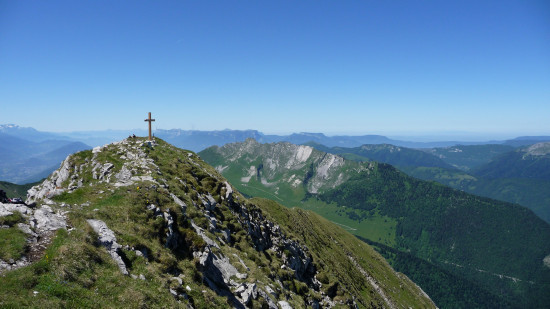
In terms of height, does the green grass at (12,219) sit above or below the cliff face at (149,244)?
above

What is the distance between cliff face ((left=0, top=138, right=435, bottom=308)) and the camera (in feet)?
51.1

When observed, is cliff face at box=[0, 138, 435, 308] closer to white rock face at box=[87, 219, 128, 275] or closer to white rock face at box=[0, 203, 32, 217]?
white rock face at box=[87, 219, 128, 275]

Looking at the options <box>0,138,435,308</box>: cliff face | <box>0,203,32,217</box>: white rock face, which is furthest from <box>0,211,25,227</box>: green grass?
<box>0,203,32,217</box>: white rock face

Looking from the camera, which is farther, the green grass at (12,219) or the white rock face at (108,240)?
the white rock face at (108,240)

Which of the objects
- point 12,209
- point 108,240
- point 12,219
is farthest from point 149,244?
point 12,209

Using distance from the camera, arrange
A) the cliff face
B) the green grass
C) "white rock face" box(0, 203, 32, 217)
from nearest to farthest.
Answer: the cliff face, the green grass, "white rock face" box(0, 203, 32, 217)

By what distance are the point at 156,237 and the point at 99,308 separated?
9.88 meters

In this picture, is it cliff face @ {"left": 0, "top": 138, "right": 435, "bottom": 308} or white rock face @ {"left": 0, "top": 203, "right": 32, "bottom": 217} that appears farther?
white rock face @ {"left": 0, "top": 203, "right": 32, "bottom": 217}

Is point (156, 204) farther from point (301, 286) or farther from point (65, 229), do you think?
point (301, 286)

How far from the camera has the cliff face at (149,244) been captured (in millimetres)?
15570

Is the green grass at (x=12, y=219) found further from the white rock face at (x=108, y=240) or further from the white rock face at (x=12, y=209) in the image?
the white rock face at (x=108, y=240)

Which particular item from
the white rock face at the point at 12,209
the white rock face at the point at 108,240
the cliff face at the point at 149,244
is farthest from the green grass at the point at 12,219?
the white rock face at the point at 108,240

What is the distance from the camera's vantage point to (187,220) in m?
29.2

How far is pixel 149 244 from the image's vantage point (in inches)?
886
